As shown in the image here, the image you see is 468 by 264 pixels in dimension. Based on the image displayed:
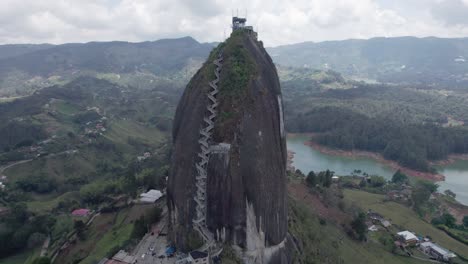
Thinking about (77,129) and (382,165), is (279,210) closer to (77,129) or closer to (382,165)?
(382,165)

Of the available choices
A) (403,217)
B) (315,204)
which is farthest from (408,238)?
(315,204)

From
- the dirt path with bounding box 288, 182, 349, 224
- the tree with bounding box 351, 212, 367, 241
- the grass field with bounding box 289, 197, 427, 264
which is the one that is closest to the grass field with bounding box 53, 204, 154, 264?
the grass field with bounding box 289, 197, 427, 264

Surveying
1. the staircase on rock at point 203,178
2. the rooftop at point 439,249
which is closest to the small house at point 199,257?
the staircase on rock at point 203,178

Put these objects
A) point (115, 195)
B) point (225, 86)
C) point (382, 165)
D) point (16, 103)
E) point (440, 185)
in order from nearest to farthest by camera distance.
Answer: point (225, 86)
point (115, 195)
point (440, 185)
point (382, 165)
point (16, 103)

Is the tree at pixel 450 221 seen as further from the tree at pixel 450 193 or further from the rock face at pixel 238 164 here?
the rock face at pixel 238 164

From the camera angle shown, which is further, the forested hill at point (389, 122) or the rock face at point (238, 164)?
the forested hill at point (389, 122)

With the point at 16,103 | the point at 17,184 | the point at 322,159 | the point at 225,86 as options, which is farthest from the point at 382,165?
the point at 16,103

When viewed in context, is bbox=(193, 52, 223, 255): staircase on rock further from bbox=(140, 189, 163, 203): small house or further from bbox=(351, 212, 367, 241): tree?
bbox=(351, 212, 367, 241): tree

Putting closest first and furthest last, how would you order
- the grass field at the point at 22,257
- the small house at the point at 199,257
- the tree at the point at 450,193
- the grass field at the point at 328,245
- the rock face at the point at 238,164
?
the small house at the point at 199,257 → the rock face at the point at 238,164 → the grass field at the point at 328,245 → the grass field at the point at 22,257 → the tree at the point at 450,193
